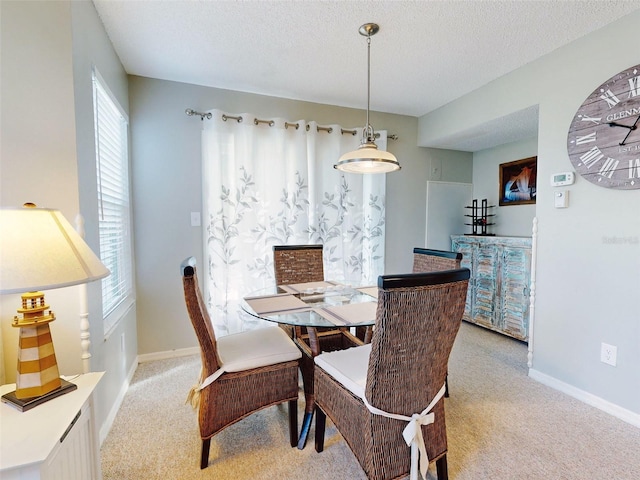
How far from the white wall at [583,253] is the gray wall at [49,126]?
3016mm

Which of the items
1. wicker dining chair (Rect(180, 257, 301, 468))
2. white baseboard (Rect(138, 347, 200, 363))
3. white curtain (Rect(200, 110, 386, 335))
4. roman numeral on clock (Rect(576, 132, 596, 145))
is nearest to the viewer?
wicker dining chair (Rect(180, 257, 301, 468))

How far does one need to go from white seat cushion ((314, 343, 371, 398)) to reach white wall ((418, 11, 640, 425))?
65.7 inches

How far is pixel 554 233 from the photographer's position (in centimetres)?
232

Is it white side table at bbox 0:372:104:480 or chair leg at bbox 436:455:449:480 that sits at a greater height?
white side table at bbox 0:372:104:480

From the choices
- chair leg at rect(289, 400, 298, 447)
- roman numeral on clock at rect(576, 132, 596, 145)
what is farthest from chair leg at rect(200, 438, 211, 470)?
roman numeral on clock at rect(576, 132, 596, 145)

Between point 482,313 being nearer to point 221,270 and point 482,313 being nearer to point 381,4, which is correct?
point 221,270

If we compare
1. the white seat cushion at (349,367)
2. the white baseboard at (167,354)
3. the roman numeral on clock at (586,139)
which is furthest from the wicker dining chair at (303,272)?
the roman numeral on clock at (586,139)

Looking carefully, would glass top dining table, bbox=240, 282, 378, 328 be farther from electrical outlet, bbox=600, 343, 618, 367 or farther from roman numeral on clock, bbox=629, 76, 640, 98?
roman numeral on clock, bbox=629, 76, 640, 98

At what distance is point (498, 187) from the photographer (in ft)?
12.6

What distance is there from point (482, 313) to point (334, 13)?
3211mm

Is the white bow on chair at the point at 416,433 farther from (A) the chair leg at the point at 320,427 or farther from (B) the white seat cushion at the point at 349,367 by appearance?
(A) the chair leg at the point at 320,427

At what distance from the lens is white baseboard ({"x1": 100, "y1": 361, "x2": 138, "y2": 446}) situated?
1.73 m

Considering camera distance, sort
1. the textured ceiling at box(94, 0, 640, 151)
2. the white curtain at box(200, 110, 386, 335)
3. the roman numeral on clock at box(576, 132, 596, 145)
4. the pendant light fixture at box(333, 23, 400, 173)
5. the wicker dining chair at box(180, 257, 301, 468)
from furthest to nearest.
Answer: the white curtain at box(200, 110, 386, 335), the roman numeral on clock at box(576, 132, 596, 145), the pendant light fixture at box(333, 23, 400, 173), the textured ceiling at box(94, 0, 640, 151), the wicker dining chair at box(180, 257, 301, 468)

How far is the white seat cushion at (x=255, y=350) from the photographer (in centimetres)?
158
